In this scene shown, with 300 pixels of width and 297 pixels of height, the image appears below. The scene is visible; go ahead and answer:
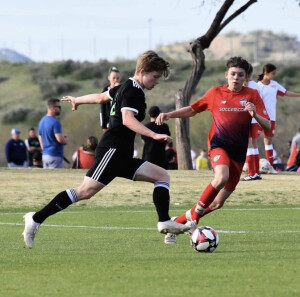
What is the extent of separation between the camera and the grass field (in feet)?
28.1

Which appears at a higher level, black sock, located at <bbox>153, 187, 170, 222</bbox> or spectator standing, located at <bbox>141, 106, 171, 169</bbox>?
black sock, located at <bbox>153, 187, 170, 222</bbox>

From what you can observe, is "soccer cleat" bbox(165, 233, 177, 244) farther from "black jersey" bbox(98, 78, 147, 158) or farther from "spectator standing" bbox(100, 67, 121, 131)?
"spectator standing" bbox(100, 67, 121, 131)

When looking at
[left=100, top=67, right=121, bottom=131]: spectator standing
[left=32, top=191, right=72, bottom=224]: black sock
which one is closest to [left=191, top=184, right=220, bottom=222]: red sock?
[left=32, top=191, right=72, bottom=224]: black sock

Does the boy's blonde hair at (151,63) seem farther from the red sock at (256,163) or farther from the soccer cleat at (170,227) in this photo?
the red sock at (256,163)

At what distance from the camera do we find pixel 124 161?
37.9ft

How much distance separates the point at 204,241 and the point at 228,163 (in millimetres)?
1454

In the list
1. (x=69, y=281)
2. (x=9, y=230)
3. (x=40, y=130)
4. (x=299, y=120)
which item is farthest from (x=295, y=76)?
(x=69, y=281)

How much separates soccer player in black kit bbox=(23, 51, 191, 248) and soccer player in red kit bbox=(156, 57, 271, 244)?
79 centimetres

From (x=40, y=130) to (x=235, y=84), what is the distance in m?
11.1

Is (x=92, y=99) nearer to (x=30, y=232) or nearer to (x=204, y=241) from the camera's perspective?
(x=30, y=232)

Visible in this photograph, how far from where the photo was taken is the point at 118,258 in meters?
10.5

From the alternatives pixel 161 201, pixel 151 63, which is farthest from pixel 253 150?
pixel 151 63

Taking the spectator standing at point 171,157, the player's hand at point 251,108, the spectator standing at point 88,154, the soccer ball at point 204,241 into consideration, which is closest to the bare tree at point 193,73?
the spectator standing at point 171,157

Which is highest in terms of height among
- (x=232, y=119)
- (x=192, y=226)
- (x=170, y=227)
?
(x=232, y=119)
